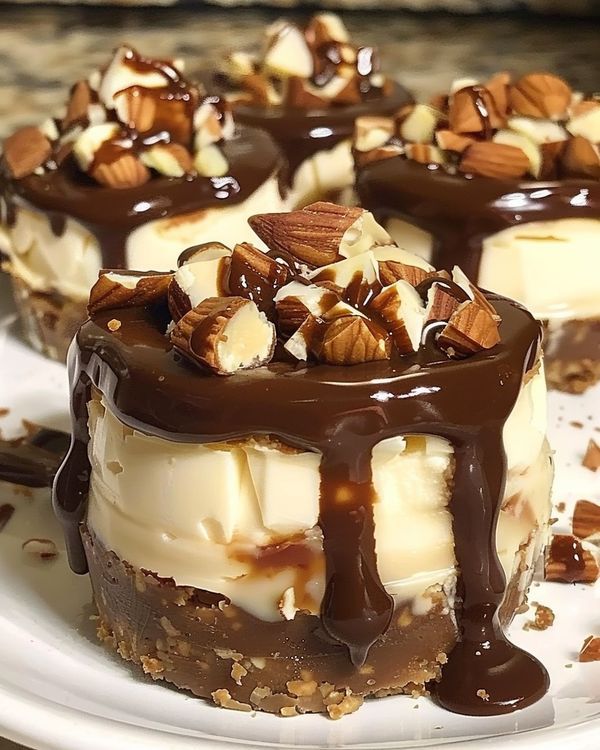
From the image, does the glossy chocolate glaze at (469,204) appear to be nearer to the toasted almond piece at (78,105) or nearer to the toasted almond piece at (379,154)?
the toasted almond piece at (379,154)

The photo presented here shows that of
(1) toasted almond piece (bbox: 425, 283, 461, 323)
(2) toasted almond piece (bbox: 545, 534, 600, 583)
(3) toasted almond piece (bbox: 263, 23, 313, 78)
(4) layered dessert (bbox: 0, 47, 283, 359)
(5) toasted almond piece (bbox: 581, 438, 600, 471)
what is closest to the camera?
(1) toasted almond piece (bbox: 425, 283, 461, 323)

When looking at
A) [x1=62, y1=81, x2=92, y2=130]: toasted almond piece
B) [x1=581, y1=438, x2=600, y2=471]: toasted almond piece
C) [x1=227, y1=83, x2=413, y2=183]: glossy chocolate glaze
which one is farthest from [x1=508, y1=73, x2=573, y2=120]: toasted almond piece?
[x1=62, y1=81, x2=92, y2=130]: toasted almond piece

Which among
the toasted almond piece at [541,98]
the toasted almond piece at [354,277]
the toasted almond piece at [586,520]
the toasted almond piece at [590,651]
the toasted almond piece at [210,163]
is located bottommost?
the toasted almond piece at [586,520]

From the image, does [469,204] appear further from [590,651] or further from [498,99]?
[590,651]

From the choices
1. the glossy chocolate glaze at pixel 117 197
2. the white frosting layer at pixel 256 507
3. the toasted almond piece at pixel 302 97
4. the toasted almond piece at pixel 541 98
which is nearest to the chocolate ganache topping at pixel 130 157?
the glossy chocolate glaze at pixel 117 197

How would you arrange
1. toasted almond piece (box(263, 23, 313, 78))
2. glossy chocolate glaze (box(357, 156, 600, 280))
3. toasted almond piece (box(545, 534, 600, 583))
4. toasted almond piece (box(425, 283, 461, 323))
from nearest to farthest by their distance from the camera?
1. toasted almond piece (box(425, 283, 461, 323))
2. toasted almond piece (box(545, 534, 600, 583))
3. glossy chocolate glaze (box(357, 156, 600, 280))
4. toasted almond piece (box(263, 23, 313, 78))

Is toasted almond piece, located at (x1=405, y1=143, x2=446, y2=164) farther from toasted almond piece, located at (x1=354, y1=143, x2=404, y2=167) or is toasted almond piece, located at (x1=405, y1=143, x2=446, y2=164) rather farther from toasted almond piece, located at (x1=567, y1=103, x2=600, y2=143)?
toasted almond piece, located at (x1=567, y1=103, x2=600, y2=143)
